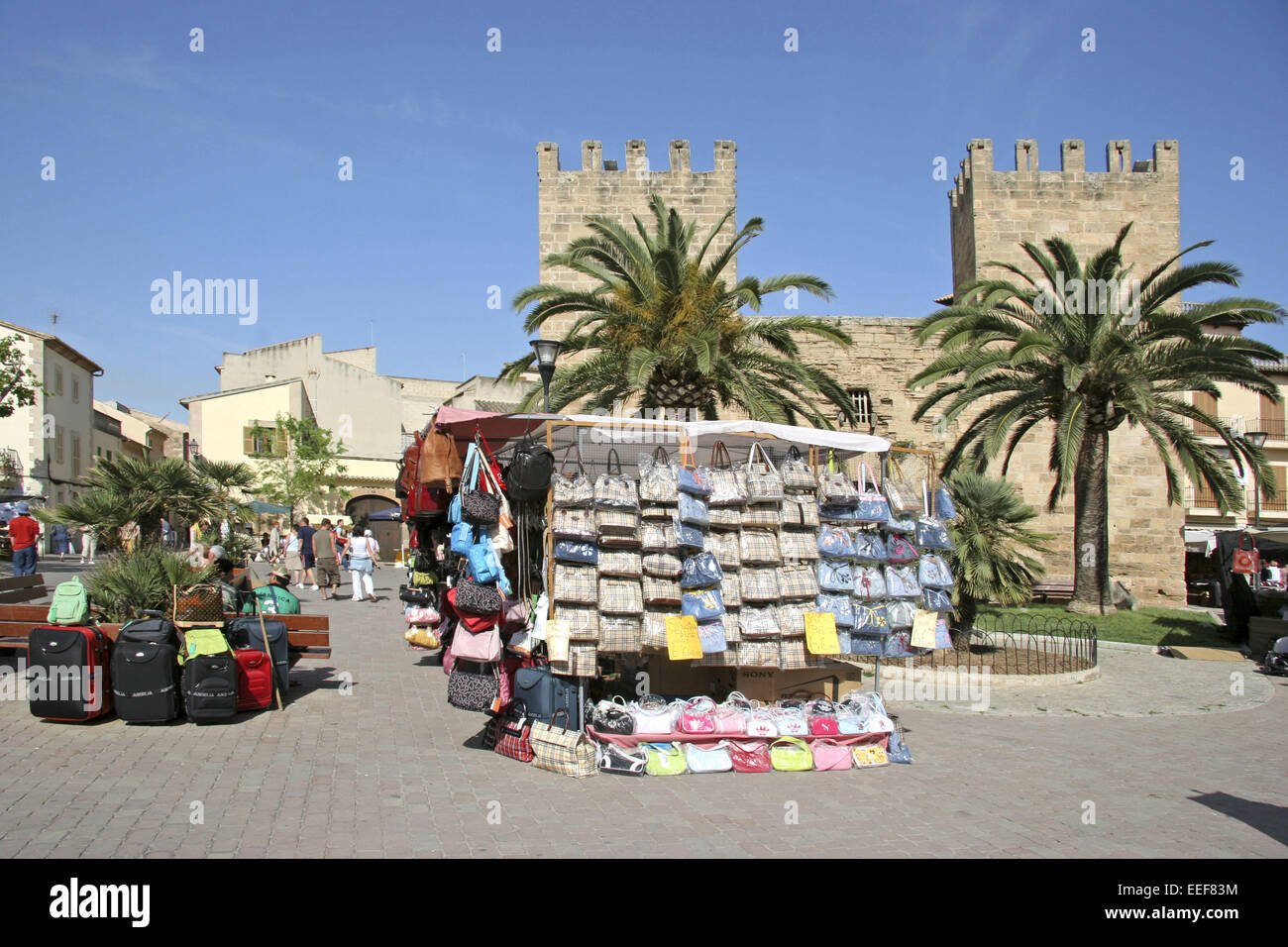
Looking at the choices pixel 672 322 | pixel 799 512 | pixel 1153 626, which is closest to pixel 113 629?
pixel 799 512

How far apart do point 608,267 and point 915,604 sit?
9.06m

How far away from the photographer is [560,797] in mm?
6000

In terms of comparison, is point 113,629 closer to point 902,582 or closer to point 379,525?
point 902,582

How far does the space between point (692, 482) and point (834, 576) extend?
1.46 m

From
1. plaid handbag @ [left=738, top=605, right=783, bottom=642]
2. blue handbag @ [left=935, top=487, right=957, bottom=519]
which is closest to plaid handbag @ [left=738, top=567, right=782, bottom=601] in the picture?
plaid handbag @ [left=738, top=605, right=783, bottom=642]

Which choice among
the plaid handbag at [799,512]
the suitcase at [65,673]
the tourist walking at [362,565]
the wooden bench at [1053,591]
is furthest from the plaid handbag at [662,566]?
the wooden bench at [1053,591]

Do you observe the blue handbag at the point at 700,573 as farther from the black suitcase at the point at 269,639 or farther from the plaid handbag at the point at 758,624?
the black suitcase at the point at 269,639

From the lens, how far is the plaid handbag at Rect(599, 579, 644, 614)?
675 centimetres

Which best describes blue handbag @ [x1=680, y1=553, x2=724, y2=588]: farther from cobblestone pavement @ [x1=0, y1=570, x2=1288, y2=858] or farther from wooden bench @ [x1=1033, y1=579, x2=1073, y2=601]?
wooden bench @ [x1=1033, y1=579, x2=1073, y2=601]

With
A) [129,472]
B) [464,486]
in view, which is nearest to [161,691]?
[464,486]

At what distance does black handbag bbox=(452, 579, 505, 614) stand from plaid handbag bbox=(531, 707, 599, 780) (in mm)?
930
